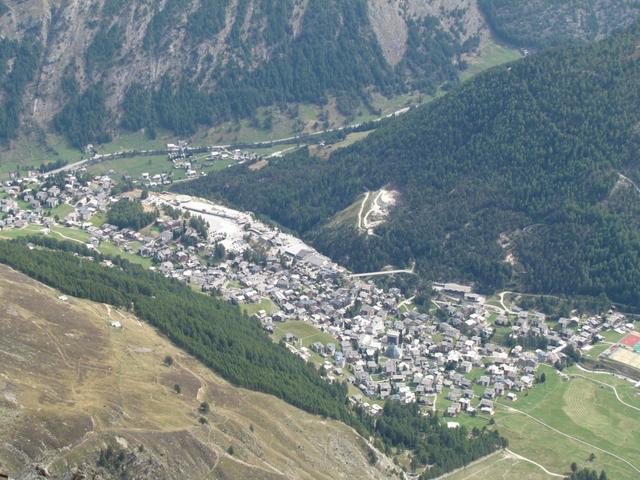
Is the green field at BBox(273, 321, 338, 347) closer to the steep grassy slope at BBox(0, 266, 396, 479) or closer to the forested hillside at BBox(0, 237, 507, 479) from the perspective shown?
the forested hillside at BBox(0, 237, 507, 479)

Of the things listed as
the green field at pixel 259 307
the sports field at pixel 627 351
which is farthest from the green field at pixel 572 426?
the green field at pixel 259 307

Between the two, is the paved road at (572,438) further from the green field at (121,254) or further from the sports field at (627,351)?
the green field at (121,254)

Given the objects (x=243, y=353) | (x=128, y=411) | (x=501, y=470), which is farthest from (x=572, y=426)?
(x=128, y=411)

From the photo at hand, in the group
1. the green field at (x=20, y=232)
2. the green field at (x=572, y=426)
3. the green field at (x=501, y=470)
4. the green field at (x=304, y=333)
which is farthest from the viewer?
the green field at (x=20, y=232)

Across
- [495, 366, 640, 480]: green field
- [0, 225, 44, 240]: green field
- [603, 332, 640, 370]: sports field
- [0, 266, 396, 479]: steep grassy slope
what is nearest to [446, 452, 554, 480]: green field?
[495, 366, 640, 480]: green field

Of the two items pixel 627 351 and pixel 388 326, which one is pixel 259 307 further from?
pixel 627 351
